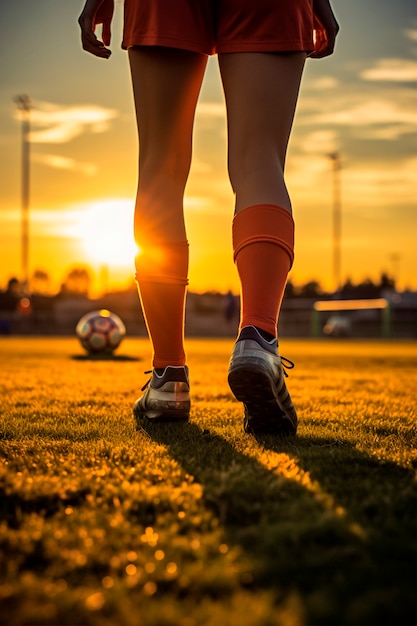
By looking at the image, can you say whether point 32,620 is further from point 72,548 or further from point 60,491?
point 60,491

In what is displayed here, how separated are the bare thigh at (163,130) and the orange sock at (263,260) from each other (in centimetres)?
36

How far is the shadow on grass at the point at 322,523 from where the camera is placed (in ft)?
2.89

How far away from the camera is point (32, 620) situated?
0.82 m

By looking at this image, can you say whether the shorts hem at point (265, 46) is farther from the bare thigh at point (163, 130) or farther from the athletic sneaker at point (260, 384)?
the athletic sneaker at point (260, 384)

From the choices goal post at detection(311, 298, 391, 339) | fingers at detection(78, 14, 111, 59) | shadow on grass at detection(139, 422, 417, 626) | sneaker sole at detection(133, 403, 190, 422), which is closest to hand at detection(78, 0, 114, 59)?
fingers at detection(78, 14, 111, 59)

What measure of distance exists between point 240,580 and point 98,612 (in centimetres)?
19

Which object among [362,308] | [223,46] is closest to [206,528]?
[223,46]

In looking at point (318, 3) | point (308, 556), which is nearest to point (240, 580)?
point (308, 556)

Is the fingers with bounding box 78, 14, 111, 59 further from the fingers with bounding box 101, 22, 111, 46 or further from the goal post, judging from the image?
the goal post

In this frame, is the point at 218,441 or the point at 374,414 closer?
the point at 218,441

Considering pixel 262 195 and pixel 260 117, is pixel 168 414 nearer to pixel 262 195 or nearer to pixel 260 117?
pixel 262 195

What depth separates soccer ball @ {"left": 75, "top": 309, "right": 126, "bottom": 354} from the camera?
34.0 ft

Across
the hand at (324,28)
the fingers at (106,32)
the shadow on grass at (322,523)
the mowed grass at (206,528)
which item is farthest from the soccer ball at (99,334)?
the shadow on grass at (322,523)

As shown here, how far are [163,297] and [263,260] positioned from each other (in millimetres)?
468
